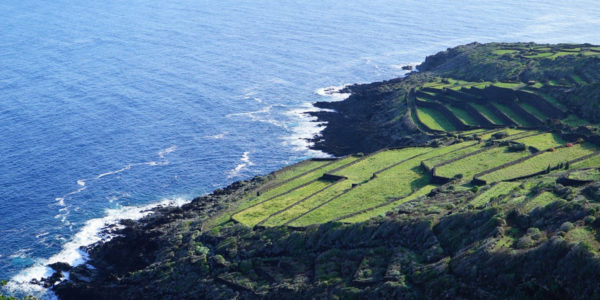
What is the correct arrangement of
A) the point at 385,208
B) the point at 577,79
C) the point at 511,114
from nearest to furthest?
1. the point at 385,208
2. the point at 511,114
3. the point at 577,79

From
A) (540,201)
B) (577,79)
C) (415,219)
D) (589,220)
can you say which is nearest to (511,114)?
(577,79)

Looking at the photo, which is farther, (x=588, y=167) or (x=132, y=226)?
(x=132, y=226)

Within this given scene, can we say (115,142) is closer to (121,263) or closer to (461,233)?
(121,263)

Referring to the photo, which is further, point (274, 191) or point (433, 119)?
point (433, 119)

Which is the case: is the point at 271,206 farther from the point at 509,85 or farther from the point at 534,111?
the point at 509,85

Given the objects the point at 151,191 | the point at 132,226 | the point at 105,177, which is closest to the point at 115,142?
the point at 105,177

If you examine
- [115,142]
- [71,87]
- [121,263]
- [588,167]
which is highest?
[71,87]

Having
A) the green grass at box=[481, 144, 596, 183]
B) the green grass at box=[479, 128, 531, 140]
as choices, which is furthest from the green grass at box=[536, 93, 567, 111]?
the green grass at box=[481, 144, 596, 183]
